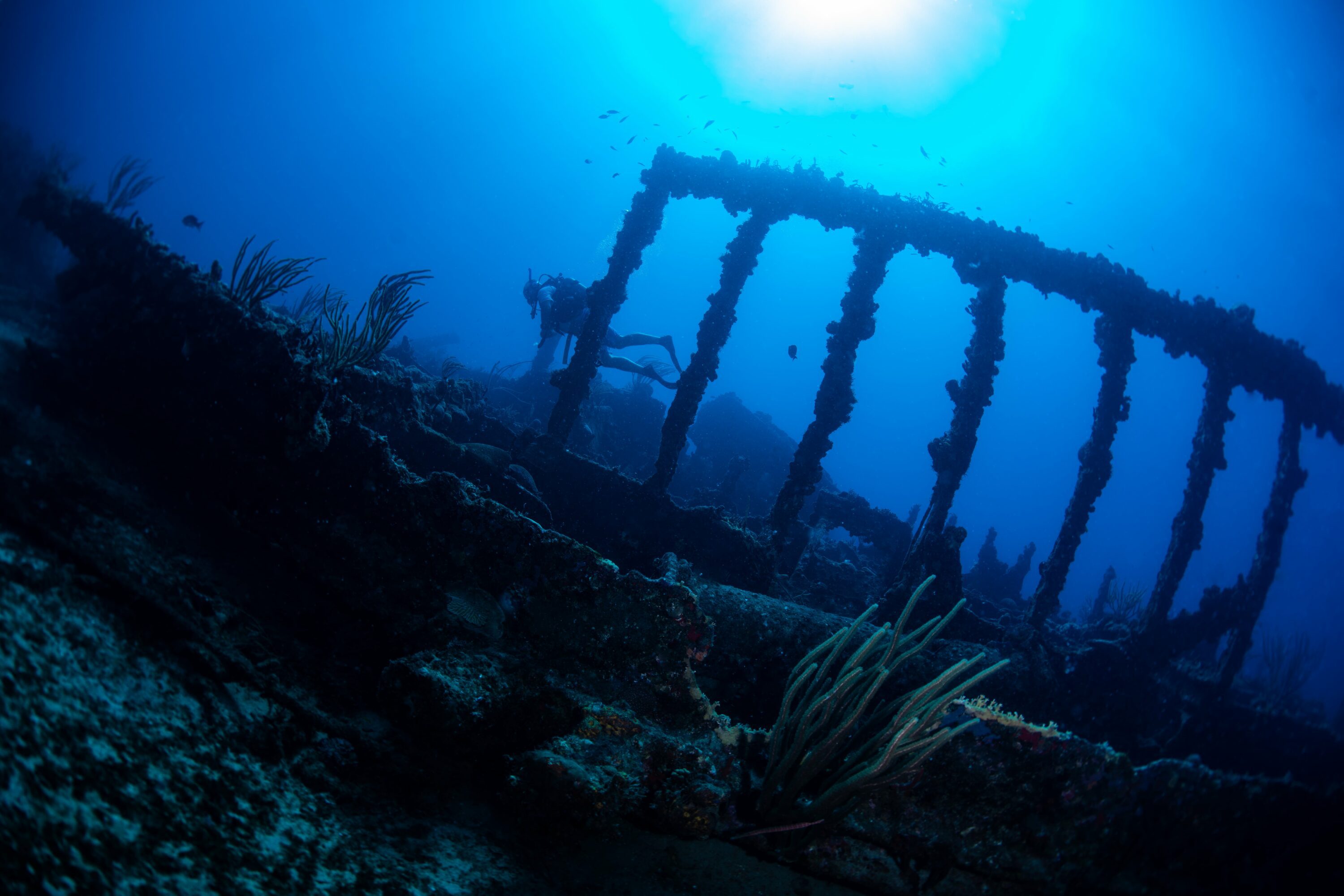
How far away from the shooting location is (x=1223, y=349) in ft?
30.1

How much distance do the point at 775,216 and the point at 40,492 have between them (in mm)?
8801

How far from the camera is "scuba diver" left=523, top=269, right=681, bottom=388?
438 inches

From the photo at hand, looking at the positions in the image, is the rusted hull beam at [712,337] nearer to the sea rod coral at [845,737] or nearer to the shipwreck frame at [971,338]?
the shipwreck frame at [971,338]

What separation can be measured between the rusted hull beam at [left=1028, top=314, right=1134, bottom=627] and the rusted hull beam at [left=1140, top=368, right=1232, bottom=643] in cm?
170

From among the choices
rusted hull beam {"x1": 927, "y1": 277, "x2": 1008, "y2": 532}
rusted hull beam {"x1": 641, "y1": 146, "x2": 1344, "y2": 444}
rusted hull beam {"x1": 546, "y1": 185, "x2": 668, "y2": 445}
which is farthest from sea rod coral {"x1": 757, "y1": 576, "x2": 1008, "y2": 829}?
rusted hull beam {"x1": 641, "y1": 146, "x2": 1344, "y2": 444}

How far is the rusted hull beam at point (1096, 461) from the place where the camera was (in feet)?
27.6

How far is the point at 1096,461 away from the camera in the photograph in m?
8.72

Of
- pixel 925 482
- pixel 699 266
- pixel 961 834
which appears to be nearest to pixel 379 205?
pixel 699 266

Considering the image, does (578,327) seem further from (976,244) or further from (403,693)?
(403,693)

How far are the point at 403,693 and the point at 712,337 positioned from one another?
22.0 feet

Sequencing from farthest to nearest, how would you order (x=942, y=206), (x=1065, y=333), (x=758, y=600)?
(x=1065, y=333)
(x=942, y=206)
(x=758, y=600)

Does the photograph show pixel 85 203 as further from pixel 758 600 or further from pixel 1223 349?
pixel 1223 349

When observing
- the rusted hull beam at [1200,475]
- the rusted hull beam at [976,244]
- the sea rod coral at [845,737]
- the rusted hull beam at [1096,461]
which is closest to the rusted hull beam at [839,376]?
the rusted hull beam at [976,244]

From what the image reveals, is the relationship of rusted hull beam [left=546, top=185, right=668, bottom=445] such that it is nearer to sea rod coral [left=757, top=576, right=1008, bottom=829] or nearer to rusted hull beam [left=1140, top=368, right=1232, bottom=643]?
sea rod coral [left=757, top=576, right=1008, bottom=829]
